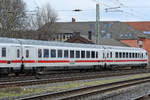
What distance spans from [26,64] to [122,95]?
10822 mm

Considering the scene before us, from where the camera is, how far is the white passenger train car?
22203mm

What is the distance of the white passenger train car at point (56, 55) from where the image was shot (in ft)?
72.8

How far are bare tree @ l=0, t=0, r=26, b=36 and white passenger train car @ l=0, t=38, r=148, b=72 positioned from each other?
13128 mm

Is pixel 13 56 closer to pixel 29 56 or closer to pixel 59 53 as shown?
pixel 29 56

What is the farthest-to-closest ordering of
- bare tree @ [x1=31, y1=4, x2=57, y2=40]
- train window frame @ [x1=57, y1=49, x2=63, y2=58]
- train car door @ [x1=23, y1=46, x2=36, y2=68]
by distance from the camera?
bare tree @ [x1=31, y1=4, x2=57, y2=40] → train window frame @ [x1=57, y1=49, x2=63, y2=58] → train car door @ [x1=23, y1=46, x2=36, y2=68]

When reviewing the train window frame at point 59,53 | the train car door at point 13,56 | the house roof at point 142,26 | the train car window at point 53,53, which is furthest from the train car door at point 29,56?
the house roof at point 142,26

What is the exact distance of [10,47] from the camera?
72.6 ft

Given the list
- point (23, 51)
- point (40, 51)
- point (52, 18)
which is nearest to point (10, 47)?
point (23, 51)

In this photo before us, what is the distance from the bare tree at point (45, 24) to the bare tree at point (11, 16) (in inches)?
428

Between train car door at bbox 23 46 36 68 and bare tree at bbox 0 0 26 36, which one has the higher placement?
bare tree at bbox 0 0 26 36

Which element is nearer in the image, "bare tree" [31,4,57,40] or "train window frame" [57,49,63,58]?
"train window frame" [57,49,63,58]

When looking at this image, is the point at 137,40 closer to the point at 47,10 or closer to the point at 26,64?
the point at 47,10

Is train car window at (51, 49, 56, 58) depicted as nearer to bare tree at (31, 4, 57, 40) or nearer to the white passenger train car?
the white passenger train car

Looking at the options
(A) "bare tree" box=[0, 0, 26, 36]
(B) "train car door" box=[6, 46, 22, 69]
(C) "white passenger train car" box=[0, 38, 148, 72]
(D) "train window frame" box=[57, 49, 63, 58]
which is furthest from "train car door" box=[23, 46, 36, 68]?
(A) "bare tree" box=[0, 0, 26, 36]
